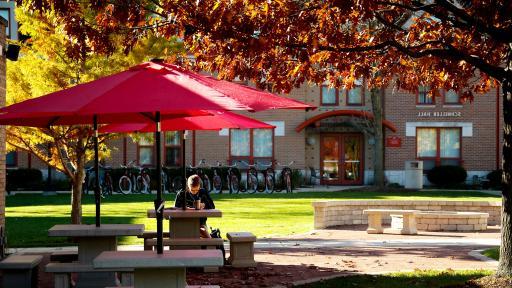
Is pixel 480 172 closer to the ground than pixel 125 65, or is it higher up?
closer to the ground

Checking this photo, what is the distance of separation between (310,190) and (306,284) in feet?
75.3

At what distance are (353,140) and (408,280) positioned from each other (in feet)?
88.8

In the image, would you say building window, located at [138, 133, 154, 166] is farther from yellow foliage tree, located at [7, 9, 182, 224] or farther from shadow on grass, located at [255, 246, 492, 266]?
shadow on grass, located at [255, 246, 492, 266]

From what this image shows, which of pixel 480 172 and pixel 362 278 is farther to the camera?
pixel 480 172

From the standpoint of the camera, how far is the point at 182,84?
23.5ft

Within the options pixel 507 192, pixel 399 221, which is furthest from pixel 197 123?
pixel 399 221

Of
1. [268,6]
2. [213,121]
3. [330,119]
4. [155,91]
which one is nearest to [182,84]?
[155,91]

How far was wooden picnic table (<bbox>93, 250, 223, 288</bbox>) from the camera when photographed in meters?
7.02

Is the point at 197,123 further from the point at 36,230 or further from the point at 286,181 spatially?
the point at 286,181

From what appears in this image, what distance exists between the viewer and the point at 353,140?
121ft

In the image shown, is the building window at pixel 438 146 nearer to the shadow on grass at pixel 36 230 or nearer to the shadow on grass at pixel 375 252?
the shadow on grass at pixel 36 230

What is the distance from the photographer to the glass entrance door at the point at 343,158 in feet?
121

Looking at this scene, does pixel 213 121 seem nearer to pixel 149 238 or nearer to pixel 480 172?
pixel 149 238

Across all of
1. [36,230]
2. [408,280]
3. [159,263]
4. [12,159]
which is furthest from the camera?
[12,159]
